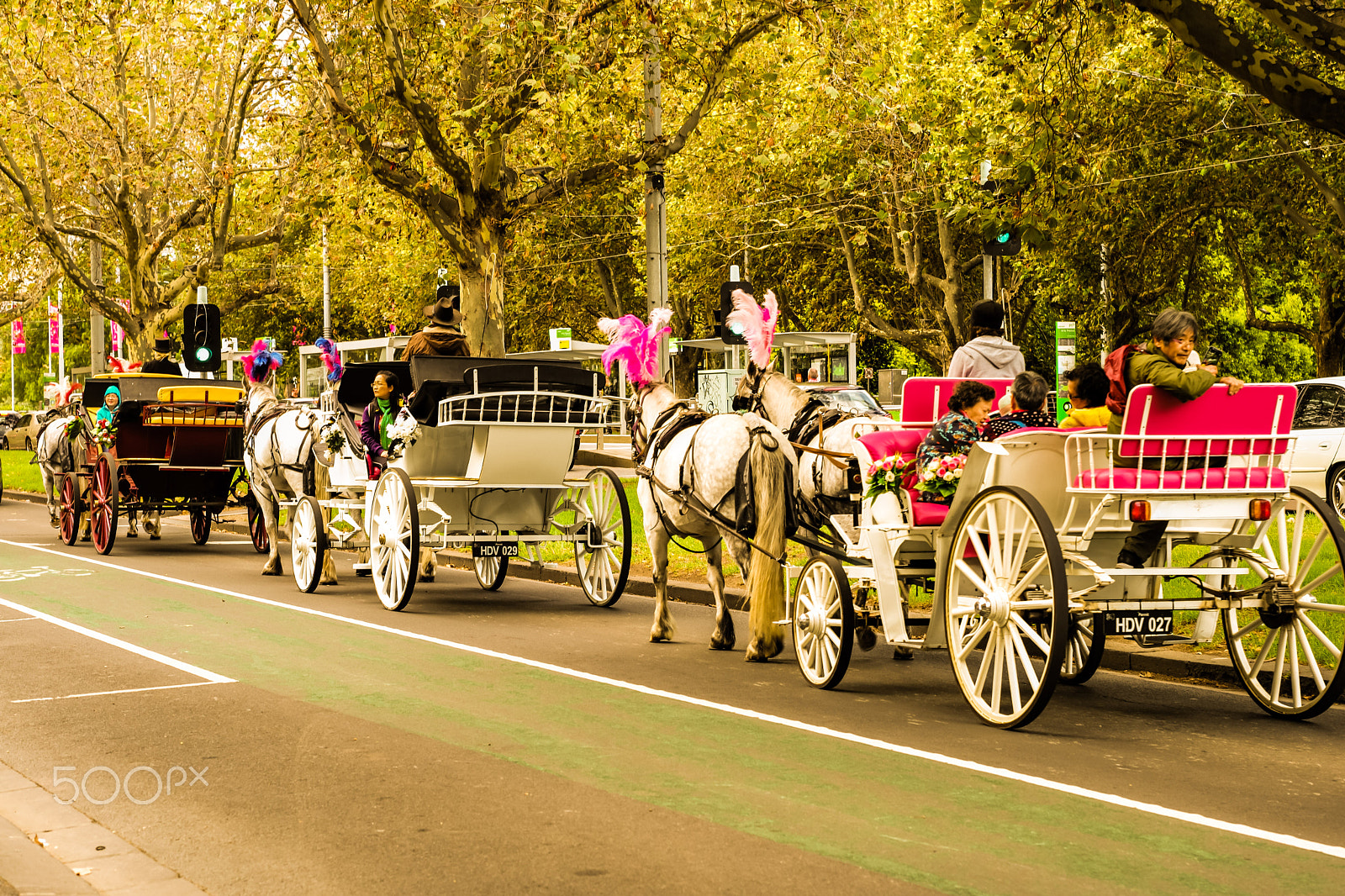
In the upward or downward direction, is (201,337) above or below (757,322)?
above

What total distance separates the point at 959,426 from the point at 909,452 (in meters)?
0.42

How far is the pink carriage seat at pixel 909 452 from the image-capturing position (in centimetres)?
824

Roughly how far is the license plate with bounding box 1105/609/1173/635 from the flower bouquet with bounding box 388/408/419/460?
6695mm

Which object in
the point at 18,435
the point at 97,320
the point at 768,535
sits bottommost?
the point at 768,535

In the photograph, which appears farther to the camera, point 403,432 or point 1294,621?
point 403,432

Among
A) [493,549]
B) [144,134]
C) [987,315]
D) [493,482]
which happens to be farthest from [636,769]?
[144,134]

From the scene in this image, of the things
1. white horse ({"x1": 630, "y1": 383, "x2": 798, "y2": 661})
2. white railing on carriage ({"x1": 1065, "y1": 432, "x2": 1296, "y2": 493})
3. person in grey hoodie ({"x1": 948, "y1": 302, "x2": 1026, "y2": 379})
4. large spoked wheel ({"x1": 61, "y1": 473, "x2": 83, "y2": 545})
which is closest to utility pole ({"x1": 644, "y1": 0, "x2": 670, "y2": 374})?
white horse ({"x1": 630, "y1": 383, "x2": 798, "y2": 661})

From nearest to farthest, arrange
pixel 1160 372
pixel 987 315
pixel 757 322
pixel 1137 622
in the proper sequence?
pixel 1160 372, pixel 1137 622, pixel 987 315, pixel 757 322

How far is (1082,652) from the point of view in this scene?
8.93 metres

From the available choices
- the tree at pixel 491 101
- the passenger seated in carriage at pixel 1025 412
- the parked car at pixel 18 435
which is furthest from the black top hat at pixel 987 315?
the parked car at pixel 18 435

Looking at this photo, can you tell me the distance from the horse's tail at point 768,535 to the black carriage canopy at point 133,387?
10506mm

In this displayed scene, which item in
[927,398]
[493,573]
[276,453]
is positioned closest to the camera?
[927,398]

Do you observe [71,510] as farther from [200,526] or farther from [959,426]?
[959,426]

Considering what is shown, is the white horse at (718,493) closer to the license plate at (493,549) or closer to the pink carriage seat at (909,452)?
the pink carriage seat at (909,452)
